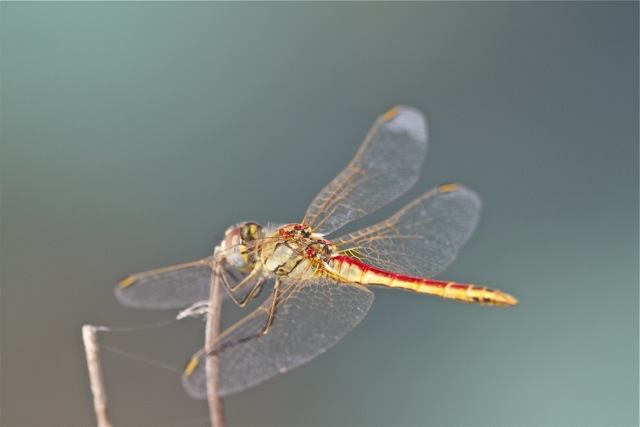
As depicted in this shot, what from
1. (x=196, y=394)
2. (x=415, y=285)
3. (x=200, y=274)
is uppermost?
(x=200, y=274)

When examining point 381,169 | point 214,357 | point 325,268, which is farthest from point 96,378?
point 381,169

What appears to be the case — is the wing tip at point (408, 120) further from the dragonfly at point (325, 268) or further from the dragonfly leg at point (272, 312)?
the dragonfly leg at point (272, 312)

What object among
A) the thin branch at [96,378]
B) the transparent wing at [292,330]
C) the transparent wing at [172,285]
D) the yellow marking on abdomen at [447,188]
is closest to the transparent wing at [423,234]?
the yellow marking on abdomen at [447,188]

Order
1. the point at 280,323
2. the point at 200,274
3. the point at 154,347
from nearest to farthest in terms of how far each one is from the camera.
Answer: the point at 280,323 < the point at 200,274 < the point at 154,347

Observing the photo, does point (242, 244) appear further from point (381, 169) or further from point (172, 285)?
point (381, 169)

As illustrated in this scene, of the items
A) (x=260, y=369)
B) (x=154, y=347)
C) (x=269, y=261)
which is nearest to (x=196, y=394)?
(x=260, y=369)

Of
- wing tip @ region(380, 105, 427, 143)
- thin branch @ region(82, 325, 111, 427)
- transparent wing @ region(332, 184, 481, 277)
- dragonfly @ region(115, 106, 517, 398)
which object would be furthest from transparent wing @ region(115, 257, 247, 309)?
wing tip @ region(380, 105, 427, 143)

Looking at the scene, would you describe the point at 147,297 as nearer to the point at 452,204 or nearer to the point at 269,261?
the point at 269,261
